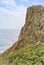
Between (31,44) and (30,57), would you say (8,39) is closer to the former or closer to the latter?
(31,44)

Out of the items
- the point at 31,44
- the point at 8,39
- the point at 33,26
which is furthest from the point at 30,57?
the point at 8,39

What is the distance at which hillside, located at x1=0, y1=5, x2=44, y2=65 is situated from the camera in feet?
32.4

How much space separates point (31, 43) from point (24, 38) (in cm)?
108

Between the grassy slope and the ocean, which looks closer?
the grassy slope

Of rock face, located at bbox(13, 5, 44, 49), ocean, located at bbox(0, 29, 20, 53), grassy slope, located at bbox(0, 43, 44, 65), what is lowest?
ocean, located at bbox(0, 29, 20, 53)

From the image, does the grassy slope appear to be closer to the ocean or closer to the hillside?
the hillside

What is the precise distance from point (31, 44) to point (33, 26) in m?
1.42

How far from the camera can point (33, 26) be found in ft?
42.4

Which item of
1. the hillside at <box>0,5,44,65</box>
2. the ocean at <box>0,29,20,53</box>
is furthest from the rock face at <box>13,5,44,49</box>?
the ocean at <box>0,29,20,53</box>

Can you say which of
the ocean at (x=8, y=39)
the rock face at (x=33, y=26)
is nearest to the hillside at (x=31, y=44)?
the rock face at (x=33, y=26)

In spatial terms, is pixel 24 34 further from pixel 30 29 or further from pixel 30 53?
pixel 30 53

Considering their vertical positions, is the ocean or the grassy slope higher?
the grassy slope

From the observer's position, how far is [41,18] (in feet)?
41.9

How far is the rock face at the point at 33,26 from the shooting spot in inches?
487
